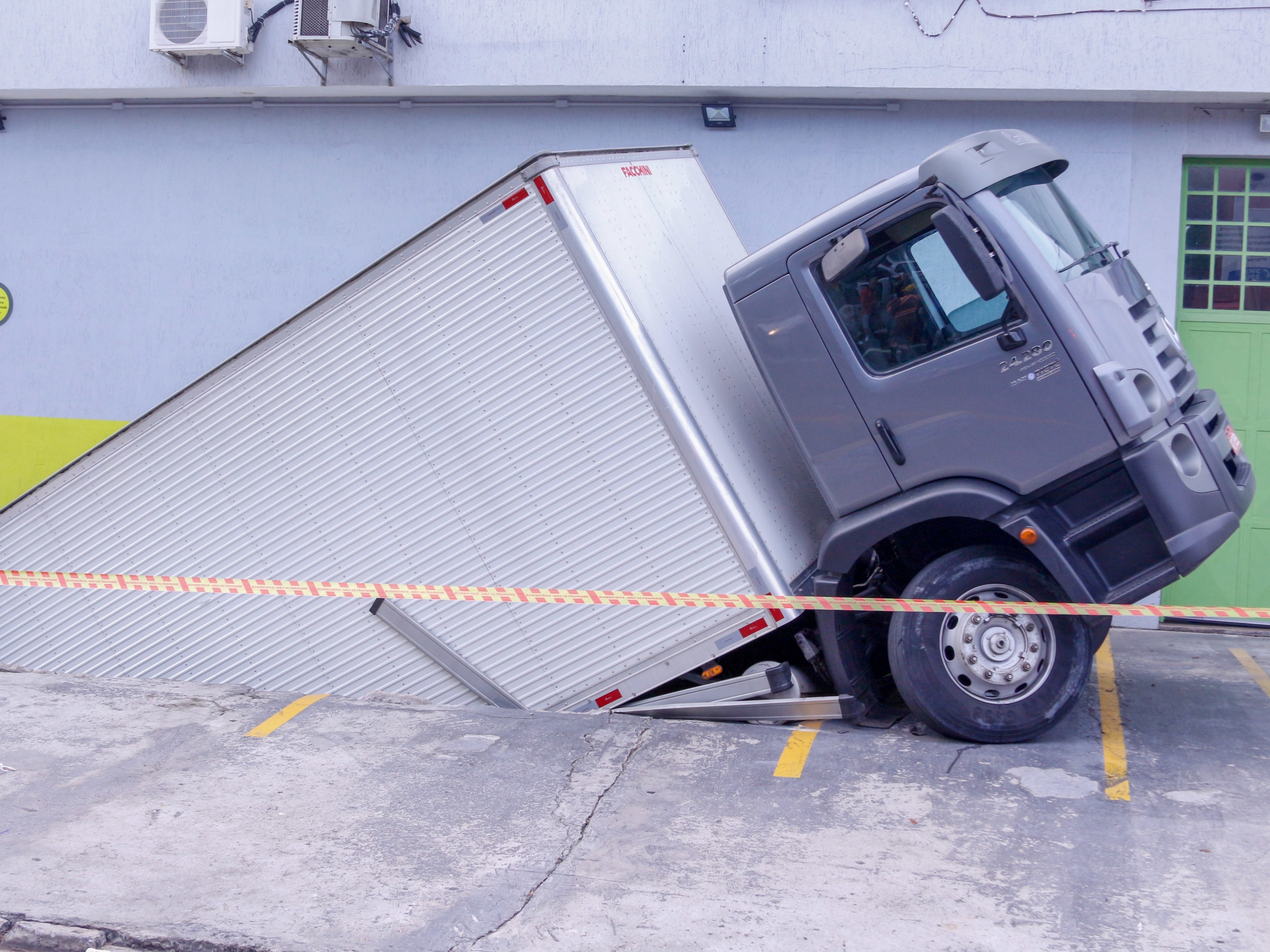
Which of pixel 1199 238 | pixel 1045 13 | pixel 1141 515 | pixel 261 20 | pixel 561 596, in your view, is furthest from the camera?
pixel 261 20

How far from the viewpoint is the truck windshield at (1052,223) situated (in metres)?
5.36

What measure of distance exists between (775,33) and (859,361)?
455 centimetres

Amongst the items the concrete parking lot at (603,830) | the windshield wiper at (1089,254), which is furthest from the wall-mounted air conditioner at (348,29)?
the windshield wiper at (1089,254)

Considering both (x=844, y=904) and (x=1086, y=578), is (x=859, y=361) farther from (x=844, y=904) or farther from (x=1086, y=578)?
(x=844, y=904)

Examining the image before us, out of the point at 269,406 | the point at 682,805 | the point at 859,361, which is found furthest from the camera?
the point at 269,406

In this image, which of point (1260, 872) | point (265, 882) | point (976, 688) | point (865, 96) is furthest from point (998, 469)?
point (865, 96)

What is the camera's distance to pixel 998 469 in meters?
5.40

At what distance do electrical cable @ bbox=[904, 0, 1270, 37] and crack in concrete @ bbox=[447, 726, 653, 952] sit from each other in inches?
240

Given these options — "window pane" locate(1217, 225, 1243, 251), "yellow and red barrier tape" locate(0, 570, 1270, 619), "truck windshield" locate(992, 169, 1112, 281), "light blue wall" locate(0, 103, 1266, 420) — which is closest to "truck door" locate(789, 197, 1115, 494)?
"truck windshield" locate(992, 169, 1112, 281)

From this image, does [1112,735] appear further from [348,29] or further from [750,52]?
[348,29]

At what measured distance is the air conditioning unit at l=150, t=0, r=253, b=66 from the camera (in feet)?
31.2

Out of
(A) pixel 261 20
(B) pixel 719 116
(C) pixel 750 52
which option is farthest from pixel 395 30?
(C) pixel 750 52

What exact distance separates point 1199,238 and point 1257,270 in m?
0.51

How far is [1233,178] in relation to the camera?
8898 mm
